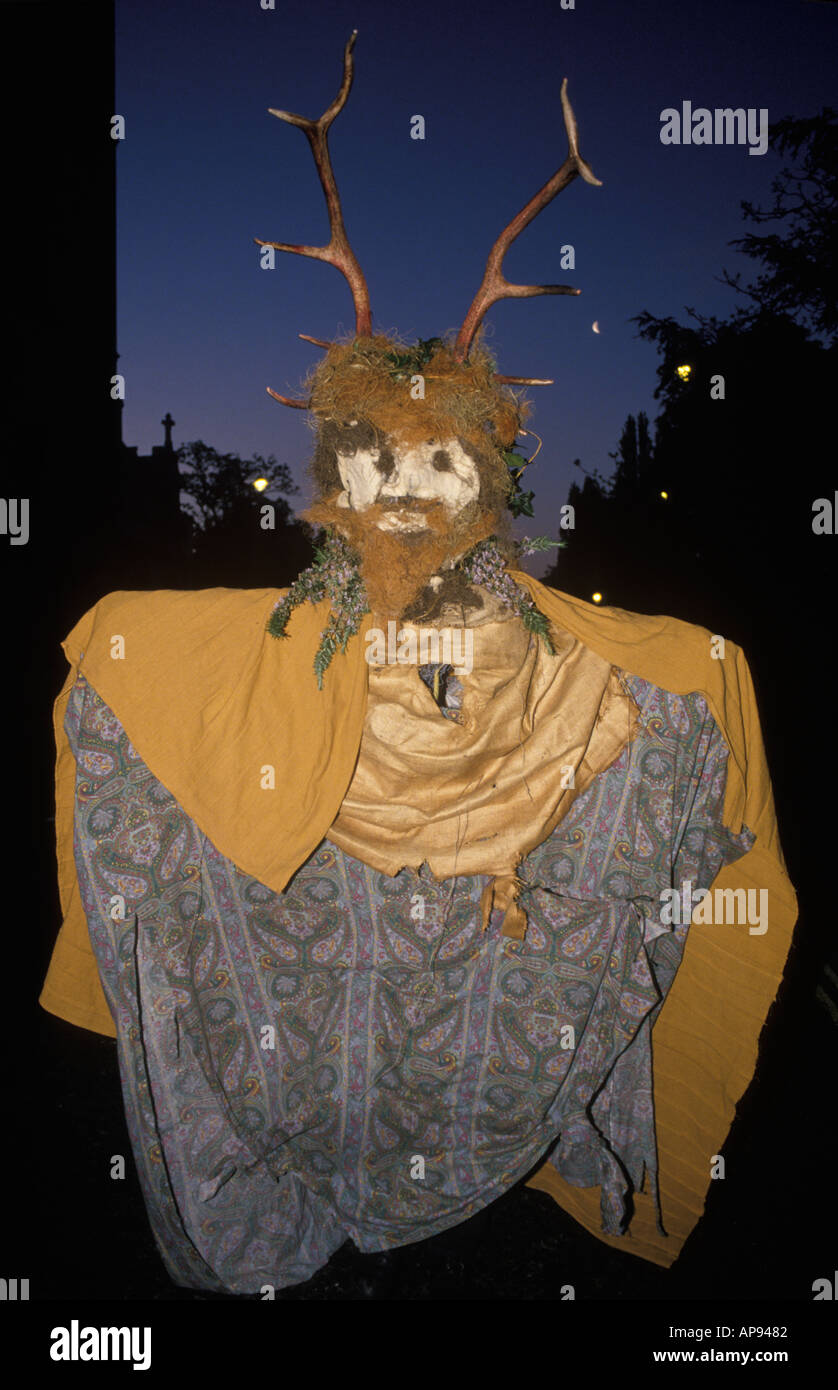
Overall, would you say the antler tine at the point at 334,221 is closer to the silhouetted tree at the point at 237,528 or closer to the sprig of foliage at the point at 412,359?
the sprig of foliage at the point at 412,359

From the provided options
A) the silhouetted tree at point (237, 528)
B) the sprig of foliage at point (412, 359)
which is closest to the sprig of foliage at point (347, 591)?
the sprig of foliage at point (412, 359)

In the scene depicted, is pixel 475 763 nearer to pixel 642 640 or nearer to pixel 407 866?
pixel 407 866

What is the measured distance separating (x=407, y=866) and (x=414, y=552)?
97 cm

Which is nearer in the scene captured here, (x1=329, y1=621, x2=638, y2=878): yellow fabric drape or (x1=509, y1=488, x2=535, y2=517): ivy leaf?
(x1=329, y1=621, x2=638, y2=878): yellow fabric drape

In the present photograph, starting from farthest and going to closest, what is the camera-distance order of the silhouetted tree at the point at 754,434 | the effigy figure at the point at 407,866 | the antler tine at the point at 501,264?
1. the silhouetted tree at the point at 754,434
2. the effigy figure at the point at 407,866
3. the antler tine at the point at 501,264

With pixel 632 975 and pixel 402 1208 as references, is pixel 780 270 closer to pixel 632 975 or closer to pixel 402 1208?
pixel 632 975

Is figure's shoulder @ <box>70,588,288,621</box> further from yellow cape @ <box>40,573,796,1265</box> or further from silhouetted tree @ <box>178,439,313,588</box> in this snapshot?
silhouetted tree @ <box>178,439,313,588</box>

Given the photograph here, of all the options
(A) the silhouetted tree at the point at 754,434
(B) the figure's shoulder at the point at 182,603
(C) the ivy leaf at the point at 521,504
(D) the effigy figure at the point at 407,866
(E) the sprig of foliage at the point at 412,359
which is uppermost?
(A) the silhouetted tree at the point at 754,434

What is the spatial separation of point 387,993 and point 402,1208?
0.79 metres

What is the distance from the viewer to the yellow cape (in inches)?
102

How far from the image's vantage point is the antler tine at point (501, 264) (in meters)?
2.43

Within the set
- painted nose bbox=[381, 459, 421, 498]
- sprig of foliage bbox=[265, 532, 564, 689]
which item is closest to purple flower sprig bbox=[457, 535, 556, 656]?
sprig of foliage bbox=[265, 532, 564, 689]

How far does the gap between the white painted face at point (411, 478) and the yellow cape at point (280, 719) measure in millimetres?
398
